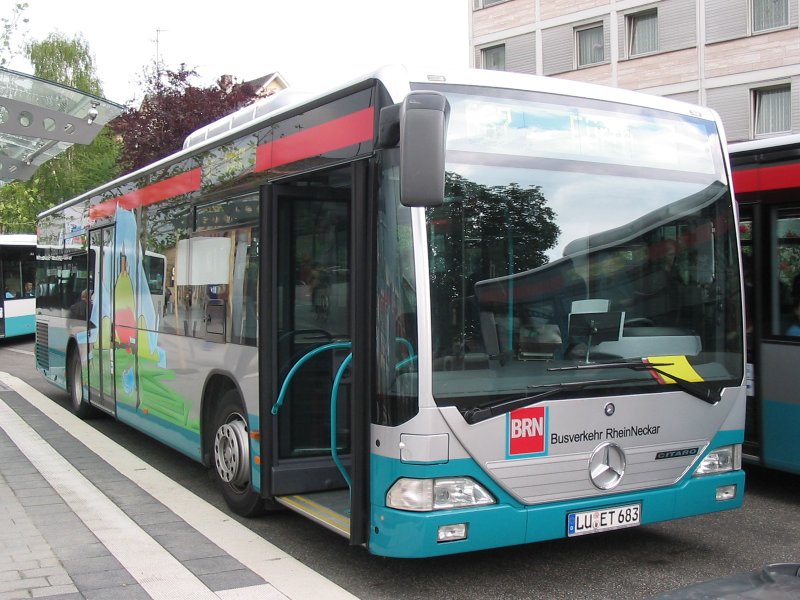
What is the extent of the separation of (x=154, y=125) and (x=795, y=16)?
20158 mm

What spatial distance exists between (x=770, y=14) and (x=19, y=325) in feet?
78.2

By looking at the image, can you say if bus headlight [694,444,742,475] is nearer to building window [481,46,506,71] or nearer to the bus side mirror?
the bus side mirror

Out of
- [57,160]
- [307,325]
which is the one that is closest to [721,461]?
[307,325]

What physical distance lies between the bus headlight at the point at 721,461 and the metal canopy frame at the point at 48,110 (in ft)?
22.5

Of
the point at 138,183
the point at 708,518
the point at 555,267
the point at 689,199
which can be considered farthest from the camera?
the point at 138,183

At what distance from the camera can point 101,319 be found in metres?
10.4

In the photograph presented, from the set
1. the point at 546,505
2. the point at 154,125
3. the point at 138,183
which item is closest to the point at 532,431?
the point at 546,505

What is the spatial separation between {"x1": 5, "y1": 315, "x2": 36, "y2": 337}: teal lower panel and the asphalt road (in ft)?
71.1

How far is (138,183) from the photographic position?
9.01 metres

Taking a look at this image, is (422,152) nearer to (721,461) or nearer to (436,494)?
(436,494)

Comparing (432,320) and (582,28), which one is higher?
(582,28)

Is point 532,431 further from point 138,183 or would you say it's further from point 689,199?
point 138,183

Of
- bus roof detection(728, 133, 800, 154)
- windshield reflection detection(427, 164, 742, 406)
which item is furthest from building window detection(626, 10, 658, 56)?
windshield reflection detection(427, 164, 742, 406)

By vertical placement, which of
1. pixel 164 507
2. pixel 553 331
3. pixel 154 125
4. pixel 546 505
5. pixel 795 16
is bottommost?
pixel 164 507
